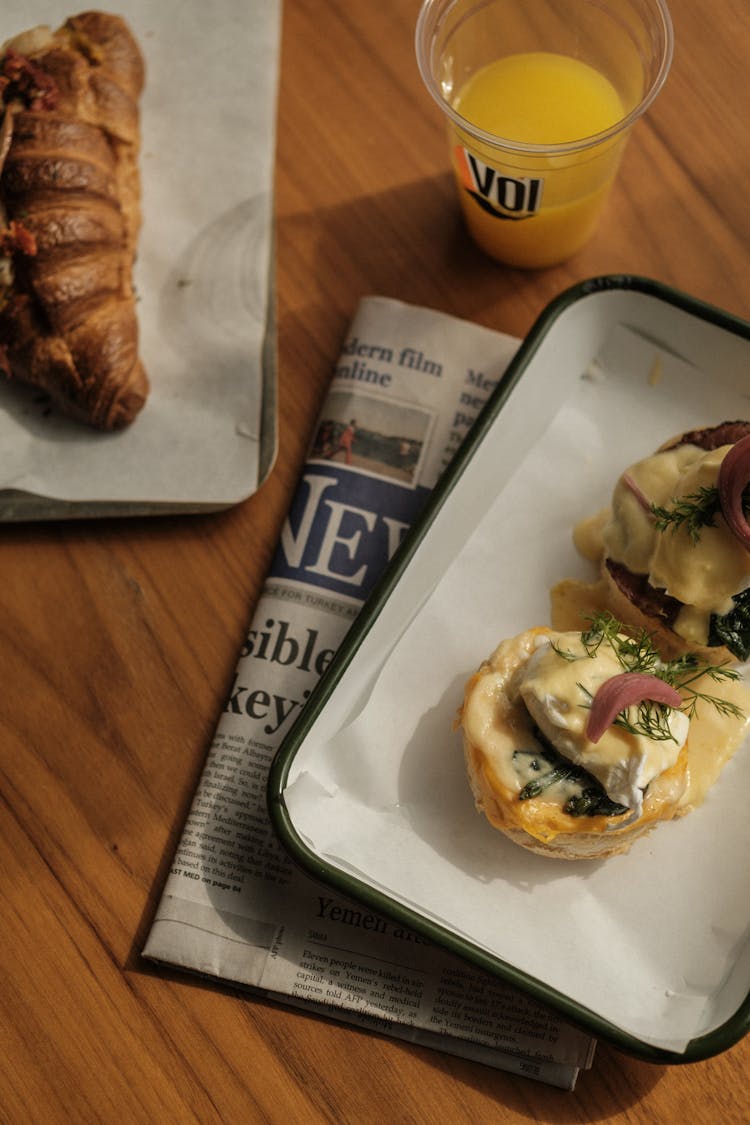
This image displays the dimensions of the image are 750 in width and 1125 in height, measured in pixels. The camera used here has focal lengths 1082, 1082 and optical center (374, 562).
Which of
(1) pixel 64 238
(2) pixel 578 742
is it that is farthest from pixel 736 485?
(1) pixel 64 238

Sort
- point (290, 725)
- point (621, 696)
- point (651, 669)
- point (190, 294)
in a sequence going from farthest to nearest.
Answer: point (190, 294)
point (290, 725)
point (651, 669)
point (621, 696)

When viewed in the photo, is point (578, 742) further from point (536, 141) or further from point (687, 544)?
point (536, 141)

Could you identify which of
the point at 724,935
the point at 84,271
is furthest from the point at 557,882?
the point at 84,271

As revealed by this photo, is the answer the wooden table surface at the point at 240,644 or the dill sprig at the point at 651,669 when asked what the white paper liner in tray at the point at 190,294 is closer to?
the wooden table surface at the point at 240,644

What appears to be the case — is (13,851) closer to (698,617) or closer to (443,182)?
(698,617)

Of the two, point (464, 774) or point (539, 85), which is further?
point (539, 85)

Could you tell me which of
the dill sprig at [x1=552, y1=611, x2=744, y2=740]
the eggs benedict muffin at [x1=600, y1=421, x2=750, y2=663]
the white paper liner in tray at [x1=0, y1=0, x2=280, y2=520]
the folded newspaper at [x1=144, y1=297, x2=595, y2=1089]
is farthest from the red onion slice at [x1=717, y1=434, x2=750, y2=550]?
the white paper liner in tray at [x1=0, y1=0, x2=280, y2=520]
